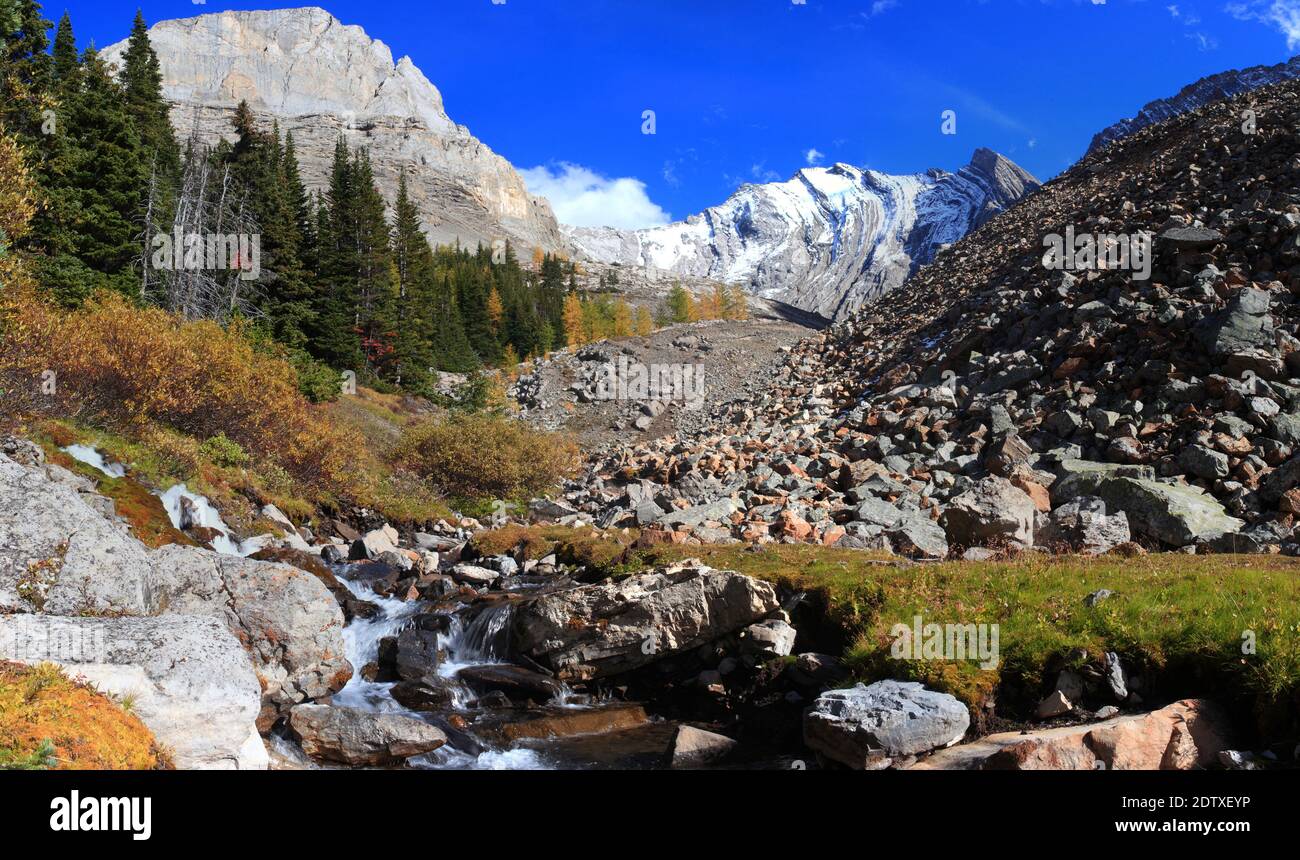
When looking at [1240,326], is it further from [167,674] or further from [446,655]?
[167,674]

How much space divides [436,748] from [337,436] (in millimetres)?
22793

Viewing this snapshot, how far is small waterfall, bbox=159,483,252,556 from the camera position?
20156mm

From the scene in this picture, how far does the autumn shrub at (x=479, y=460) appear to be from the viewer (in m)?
38.5

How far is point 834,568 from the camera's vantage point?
50.6ft

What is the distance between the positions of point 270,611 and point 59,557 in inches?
158

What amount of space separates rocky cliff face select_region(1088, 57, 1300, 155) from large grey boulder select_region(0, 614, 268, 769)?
8683 cm

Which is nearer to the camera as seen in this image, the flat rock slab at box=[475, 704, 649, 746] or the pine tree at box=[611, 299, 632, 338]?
the flat rock slab at box=[475, 704, 649, 746]

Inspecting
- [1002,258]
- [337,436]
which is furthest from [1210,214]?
[337,436]

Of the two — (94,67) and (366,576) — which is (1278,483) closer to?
(366,576)

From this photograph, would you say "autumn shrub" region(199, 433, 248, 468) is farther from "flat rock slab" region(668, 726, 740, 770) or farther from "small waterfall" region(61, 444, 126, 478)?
"flat rock slab" region(668, 726, 740, 770)

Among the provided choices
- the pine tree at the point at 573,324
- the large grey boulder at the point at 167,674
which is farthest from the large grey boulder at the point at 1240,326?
the pine tree at the point at 573,324

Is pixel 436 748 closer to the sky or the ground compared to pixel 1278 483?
closer to the ground

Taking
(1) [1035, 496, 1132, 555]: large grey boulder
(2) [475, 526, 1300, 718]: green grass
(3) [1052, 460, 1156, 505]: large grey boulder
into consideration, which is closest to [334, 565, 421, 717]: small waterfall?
(2) [475, 526, 1300, 718]: green grass
